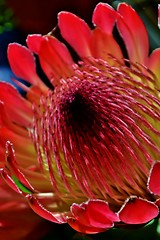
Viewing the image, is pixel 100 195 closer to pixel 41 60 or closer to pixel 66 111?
pixel 66 111

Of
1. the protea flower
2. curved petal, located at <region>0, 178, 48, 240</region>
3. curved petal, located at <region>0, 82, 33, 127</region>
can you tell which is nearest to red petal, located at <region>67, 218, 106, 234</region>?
the protea flower

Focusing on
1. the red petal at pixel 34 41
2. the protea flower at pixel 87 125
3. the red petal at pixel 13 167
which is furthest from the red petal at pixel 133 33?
the red petal at pixel 13 167

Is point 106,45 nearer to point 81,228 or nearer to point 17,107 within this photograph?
point 17,107

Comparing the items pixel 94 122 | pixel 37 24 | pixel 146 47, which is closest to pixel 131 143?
pixel 94 122

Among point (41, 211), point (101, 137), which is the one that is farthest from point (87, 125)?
point (41, 211)

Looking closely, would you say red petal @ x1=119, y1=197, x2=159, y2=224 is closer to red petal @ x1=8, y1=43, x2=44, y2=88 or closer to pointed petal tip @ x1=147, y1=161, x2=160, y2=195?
pointed petal tip @ x1=147, y1=161, x2=160, y2=195

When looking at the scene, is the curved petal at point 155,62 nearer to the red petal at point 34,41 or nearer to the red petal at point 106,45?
the red petal at point 106,45
